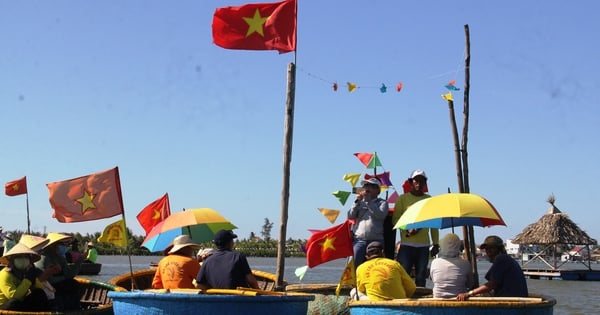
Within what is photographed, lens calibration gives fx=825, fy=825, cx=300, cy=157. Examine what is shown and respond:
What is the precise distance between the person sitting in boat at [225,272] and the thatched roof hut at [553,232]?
38.8 metres

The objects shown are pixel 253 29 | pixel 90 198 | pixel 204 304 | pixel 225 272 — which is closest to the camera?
pixel 204 304

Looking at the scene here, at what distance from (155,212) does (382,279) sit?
298 inches

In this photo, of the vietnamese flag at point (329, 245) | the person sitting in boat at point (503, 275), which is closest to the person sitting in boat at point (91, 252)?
the vietnamese flag at point (329, 245)

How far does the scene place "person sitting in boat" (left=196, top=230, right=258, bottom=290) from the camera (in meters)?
9.55

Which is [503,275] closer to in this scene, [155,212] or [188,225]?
[188,225]

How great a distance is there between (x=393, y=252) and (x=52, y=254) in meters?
5.06

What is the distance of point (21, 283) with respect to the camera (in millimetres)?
10109

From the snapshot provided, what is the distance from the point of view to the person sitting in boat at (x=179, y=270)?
32.3 feet

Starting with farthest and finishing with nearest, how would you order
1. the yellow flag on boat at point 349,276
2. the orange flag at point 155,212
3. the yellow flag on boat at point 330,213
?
the orange flag at point 155,212 → the yellow flag on boat at point 330,213 → the yellow flag on boat at point 349,276

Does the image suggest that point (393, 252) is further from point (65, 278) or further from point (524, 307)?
point (65, 278)

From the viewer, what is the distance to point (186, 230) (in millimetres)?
13922

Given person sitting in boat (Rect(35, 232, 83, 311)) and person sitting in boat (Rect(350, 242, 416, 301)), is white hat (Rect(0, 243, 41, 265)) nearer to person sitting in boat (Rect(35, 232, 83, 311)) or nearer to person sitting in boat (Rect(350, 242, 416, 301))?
person sitting in boat (Rect(35, 232, 83, 311))

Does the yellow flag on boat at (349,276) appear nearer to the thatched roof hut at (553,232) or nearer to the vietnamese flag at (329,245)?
the vietnamese flag at (329,245)

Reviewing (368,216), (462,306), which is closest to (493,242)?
(462,306)
